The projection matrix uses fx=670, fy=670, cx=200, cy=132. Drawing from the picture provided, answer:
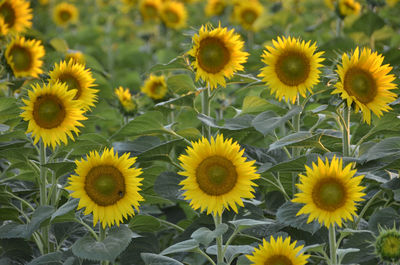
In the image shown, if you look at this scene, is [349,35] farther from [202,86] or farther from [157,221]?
[157,221]

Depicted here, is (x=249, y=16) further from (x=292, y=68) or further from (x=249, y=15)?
(x=292, y=68)

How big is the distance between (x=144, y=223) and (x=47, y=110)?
41 centimetres

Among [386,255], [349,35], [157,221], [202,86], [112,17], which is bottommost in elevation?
[386,255]

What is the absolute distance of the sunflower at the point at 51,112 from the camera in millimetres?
1777

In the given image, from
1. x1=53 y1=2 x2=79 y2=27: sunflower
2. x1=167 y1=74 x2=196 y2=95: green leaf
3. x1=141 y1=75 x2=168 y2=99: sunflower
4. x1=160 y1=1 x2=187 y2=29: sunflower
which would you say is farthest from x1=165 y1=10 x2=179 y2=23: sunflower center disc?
x1=167 y1=74 x2=196 y2=95: green leaf

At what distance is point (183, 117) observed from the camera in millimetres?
2812

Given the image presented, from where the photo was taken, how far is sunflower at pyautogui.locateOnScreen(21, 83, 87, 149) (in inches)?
70.0

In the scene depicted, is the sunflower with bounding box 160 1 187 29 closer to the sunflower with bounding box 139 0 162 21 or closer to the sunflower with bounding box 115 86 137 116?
the sunflower with bounding box 139 0 162 21

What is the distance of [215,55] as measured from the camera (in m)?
1.88

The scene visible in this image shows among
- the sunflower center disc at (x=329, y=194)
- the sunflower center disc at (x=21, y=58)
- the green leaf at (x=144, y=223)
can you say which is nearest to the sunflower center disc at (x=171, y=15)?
the sunflower center disc at (x=21, y=58)

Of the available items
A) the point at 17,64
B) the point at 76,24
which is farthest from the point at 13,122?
the point at 76,24

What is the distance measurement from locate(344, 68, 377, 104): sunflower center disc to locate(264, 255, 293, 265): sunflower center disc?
0.44 m

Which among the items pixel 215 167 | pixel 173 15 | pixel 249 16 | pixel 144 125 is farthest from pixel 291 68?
pixel 173 15

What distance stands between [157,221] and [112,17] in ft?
10.9
